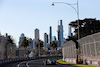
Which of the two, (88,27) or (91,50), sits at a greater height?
(88,27)

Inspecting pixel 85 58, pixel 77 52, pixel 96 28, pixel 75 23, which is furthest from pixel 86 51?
pixel 75 23

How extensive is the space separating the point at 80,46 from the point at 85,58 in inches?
113

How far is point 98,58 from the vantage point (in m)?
27.4

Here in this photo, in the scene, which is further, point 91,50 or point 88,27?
point 88,27

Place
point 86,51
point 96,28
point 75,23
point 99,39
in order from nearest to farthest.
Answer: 1. point 99,39
2. point 86,51
3. point 96,28
4. point 75,23

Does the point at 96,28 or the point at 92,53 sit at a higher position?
the point at 96,28

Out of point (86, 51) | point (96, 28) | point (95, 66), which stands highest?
point (96, 28)

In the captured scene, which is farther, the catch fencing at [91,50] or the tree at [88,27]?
the tree at [88,27]

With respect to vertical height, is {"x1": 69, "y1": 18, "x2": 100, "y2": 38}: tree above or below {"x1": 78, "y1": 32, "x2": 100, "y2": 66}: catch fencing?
above

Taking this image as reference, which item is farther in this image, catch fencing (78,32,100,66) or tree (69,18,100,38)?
tree (69,18,100,38)

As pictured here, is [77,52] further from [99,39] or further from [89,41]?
[99,39]

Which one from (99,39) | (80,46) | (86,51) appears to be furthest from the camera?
(80,46)

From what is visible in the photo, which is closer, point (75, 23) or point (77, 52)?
point (77, 52)

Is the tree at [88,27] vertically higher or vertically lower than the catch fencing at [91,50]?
higher
